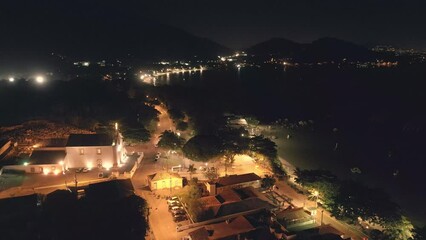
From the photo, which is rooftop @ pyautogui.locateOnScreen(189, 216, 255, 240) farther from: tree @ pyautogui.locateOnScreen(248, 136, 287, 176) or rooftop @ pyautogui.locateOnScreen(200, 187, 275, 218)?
tree @ pyautogui.locateOnScreen(248, 136, 287, 176)

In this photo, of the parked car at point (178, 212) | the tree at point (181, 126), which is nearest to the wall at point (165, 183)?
the parked car at point (178, 212)

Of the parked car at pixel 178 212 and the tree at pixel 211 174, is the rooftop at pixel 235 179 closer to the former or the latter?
the tree at pixel 211 174

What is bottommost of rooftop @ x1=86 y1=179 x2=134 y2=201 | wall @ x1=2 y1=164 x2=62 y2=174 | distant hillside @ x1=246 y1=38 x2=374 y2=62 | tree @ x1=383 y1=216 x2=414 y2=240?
tree @ x1=383 y1=216 x2=414 y2=240

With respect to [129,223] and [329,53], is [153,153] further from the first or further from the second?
[329,53]

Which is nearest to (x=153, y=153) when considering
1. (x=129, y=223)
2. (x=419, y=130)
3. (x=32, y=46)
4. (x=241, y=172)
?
(x=241, y=172)

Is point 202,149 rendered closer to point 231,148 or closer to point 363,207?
point 231,148

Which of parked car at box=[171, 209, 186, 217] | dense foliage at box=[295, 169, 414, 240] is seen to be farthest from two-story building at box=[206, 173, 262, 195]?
dense foliage at box=[295, 169, 414, 240]
